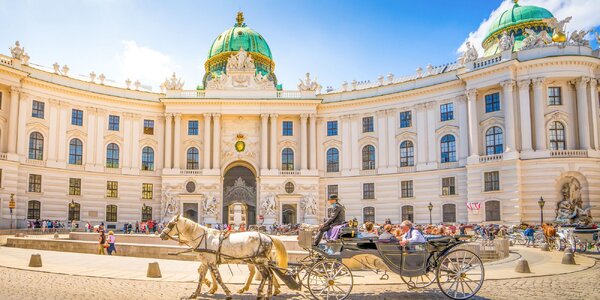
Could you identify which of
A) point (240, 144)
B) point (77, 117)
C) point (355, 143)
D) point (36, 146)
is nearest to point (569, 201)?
point (355, 143)

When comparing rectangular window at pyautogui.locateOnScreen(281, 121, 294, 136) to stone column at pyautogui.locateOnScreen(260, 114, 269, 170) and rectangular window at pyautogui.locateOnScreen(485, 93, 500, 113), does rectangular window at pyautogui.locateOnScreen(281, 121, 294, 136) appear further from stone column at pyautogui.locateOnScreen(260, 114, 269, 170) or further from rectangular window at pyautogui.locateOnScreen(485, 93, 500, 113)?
rectangular window at pyautogui.locateOnScreen(485, 93, 500, 113)

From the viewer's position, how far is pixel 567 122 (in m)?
42.2

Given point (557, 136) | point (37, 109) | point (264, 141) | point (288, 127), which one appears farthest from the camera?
point (288, 127)

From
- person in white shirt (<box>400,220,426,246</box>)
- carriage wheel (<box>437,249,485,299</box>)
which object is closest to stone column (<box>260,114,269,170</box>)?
person in white shirt (<box>400,220,426,246</box>)

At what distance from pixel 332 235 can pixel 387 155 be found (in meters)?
39.0

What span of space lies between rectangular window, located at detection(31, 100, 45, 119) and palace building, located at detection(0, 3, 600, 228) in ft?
0.34

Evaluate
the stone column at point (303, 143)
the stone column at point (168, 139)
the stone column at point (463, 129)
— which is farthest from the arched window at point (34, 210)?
the stone column at point (463, 129)

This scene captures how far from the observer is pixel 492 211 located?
42.2 m

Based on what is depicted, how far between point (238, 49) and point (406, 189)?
27.1 m

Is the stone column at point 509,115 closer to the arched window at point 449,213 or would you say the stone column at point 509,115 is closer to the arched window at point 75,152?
the arched window at point 449,213

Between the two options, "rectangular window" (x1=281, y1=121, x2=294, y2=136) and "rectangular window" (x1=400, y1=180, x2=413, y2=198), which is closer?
"rectangular window" (x1=400, y1=180, x2=413, y2=198)

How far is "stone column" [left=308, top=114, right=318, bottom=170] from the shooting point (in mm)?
53469

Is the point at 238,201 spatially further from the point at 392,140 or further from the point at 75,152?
the point at 392,140

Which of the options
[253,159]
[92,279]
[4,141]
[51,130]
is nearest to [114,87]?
[51,130]
